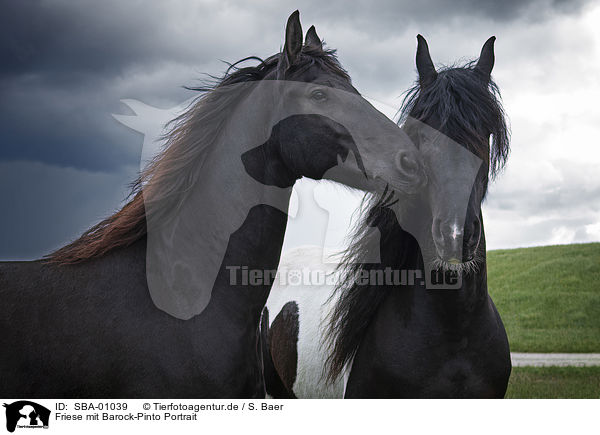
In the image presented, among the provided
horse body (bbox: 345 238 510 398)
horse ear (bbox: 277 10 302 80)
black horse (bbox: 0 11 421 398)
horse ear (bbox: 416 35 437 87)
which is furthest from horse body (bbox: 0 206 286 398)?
horse ear (bbox: 416 35 437 87)

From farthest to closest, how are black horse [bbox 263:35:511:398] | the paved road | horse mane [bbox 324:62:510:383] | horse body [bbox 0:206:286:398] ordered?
the paved road, horse mane [bbox 324:62:510:383], black horse [bbox 263:35:511:398], horse body [bbox 0:206:286:398]

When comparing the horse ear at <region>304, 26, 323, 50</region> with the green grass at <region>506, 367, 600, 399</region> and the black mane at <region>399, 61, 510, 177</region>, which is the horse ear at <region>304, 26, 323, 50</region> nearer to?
the black mane at <region>399, 61, 510, 177</region>

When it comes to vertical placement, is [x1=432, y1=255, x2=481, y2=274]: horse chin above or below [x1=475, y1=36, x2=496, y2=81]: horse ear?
below

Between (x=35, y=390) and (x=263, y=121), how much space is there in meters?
1.72

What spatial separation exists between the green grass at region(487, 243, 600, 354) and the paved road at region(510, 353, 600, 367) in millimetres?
239

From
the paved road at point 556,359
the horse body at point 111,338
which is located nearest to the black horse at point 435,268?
the horse body at point 111,338

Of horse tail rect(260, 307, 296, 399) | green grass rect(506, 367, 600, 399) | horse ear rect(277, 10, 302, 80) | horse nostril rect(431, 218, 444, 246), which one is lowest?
green grass rect(506, 367, 600, 399)

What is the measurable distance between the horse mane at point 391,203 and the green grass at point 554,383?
11.8 feet

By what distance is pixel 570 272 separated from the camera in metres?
13.0

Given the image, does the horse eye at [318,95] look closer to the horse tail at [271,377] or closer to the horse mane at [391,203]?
the horse mane at [391,203]

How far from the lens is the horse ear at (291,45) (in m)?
2.64

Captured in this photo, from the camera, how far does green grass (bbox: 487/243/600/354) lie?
1080 cm

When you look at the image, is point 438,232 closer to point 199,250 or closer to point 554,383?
point 199,250
